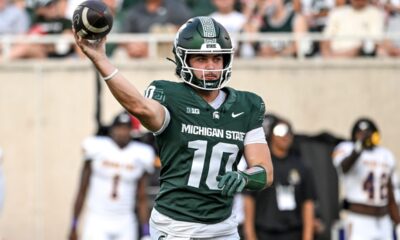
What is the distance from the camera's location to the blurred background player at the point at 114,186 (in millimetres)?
12352

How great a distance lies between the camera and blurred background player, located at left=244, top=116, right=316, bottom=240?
38.0ft

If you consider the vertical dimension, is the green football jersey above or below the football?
below

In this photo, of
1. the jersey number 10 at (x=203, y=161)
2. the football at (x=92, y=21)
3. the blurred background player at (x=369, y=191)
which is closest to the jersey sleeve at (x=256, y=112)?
the jersey number 10 at (x=203, y=161)

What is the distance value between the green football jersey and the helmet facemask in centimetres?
8

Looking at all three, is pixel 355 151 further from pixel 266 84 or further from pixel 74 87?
pixel 74 87

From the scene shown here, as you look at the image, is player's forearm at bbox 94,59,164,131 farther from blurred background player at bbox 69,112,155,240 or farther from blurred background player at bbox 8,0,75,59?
blurred background player at bbox 8,0,75,59

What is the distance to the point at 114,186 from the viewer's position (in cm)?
1238

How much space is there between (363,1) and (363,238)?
3064mm

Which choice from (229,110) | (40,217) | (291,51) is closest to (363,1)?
(291,51)

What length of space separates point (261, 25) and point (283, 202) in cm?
337

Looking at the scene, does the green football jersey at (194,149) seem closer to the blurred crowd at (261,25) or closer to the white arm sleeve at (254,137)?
the white arm sleeve at (254,137)

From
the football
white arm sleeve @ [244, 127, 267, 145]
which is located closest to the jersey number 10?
white arm sleeve @ [244, 127, 267, 145]

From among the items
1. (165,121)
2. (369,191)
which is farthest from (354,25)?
(165,121)

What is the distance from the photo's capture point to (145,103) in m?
6.18
